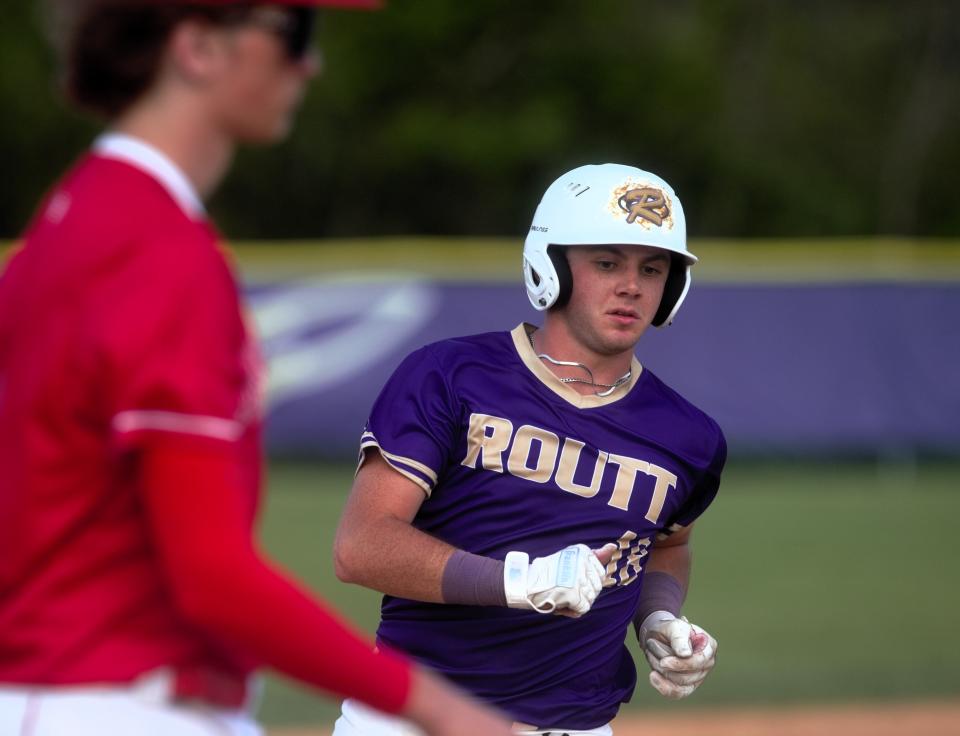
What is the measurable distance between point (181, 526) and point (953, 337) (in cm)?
1554

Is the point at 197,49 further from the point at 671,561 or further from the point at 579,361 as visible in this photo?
the point at 671,561

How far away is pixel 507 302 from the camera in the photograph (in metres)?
15.9

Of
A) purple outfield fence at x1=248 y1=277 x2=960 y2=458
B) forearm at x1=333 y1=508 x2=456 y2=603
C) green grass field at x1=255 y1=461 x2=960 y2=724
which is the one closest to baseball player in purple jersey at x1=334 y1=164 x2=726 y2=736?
forearm at x1=333 y1=508 x2=456 y2=603

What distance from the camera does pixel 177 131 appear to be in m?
2.04

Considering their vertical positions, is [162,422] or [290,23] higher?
[290,23]

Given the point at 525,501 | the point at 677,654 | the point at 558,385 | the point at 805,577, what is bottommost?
the point at 805,577

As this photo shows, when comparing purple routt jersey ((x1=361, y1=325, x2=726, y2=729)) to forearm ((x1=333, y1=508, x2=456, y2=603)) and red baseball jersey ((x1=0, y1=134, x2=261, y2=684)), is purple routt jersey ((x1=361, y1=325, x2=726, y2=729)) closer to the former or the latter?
forearm ((x1=333, y1=508, x2=456, y2=603))

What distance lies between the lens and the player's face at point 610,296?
3.98 m

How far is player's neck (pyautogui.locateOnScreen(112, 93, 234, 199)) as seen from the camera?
6.68ft

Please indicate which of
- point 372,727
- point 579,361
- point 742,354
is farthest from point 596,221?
point 742,354

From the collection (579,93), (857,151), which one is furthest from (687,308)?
(857,151)

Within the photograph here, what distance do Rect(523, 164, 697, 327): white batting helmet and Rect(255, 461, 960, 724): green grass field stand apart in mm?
4241

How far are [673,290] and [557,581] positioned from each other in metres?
1.24

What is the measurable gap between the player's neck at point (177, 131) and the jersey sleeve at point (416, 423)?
1.67 metres
